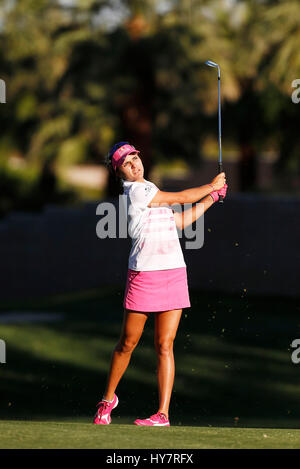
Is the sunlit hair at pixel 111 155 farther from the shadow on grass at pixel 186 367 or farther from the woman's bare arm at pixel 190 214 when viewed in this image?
the shadow on grass at pixel 186 367

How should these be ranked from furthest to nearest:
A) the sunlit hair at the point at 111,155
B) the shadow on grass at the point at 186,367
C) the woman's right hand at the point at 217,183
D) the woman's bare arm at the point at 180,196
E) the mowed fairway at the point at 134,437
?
the shadow on grass at the point at 186,367
the sunlit hair at the point at 111,155
the woman's right hand at the point at 217,183
the woman's bare arm at the point at 180,196
the mowed fairway at the point at 134,437

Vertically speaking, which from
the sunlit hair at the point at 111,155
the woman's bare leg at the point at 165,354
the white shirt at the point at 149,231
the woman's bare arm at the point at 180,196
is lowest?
the woman's bare leg at the point at 165,354

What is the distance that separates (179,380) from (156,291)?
187 inches

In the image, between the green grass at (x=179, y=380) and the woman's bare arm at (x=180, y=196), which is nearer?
the green grass at (x=179, y=380)

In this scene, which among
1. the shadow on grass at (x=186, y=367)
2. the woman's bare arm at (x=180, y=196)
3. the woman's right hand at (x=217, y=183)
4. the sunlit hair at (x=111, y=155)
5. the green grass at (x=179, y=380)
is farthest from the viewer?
the shadow on grass at (x=186, y=367)

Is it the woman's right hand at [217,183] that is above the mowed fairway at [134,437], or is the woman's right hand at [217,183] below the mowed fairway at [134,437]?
above

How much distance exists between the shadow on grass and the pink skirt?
8.18 feet

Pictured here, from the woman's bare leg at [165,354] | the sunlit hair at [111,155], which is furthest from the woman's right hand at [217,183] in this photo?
the woman's bare leg at [165,354]

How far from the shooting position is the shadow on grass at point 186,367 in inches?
421

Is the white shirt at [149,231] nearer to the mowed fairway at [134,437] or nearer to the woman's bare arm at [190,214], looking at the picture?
the woman's bare arm at [190,214]

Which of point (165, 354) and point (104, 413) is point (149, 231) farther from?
point (104, 413)

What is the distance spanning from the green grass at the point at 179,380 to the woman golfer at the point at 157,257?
0.59 metres

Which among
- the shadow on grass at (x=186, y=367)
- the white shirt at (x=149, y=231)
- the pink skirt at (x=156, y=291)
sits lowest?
the shadow on grass at (x=186, y=367)

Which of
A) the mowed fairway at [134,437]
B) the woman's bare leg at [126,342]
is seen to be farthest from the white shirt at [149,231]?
the mowed fairway at [134,437]
